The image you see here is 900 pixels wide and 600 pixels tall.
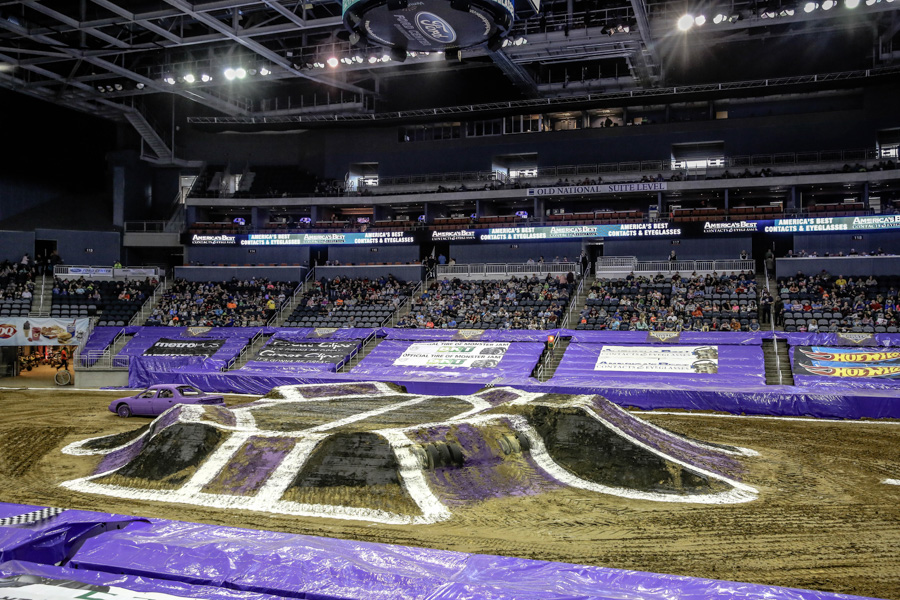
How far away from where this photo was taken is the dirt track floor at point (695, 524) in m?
8.90

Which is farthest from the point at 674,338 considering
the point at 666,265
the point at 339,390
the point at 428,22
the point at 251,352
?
the point at 251,352

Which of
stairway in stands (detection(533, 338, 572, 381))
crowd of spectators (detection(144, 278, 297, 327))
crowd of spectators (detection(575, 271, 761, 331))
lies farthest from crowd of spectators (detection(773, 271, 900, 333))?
crowd of spectators (detection(144, 278, 297, 327))

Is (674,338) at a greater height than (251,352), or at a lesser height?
greater

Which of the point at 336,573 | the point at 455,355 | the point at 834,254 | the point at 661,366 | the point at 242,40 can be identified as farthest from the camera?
the point at 834,254

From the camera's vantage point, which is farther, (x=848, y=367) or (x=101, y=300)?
(x=101, y=300)

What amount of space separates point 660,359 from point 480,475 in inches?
677

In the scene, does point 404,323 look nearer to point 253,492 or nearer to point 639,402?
point 639,402

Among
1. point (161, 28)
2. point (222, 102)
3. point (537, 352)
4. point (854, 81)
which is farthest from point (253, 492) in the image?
point (854, 81)

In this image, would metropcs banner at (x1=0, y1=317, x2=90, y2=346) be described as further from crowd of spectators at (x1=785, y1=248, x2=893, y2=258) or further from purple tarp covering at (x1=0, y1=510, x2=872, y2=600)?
crowd of spectators at (x1=785, y1=248, x2=893, y2=258)

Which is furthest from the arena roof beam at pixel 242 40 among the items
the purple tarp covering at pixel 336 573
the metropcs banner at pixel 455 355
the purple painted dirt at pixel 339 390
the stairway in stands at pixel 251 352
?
the purple tarp covering at pixel 336 573

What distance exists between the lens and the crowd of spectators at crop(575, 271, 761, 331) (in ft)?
102

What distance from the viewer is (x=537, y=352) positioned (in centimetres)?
3016

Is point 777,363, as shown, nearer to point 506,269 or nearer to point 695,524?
point 695,524

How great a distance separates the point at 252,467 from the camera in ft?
43.4
